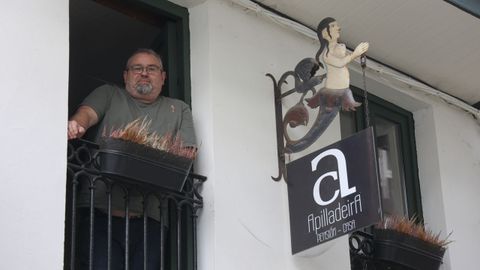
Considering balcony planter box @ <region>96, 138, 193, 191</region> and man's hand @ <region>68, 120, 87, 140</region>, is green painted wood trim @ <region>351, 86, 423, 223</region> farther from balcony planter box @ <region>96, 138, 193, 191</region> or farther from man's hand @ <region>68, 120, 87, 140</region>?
man's hand @ <region>68, 120, 87, 140</region>

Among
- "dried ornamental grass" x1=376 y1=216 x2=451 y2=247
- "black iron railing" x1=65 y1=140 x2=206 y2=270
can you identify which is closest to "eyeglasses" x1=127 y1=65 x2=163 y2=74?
"black iron railing" x1=65 y1=140 x2=206 y2=270

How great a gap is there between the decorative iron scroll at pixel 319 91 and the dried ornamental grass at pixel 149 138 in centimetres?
74

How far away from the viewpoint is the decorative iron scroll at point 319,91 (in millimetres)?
6172

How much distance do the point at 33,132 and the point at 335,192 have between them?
1.72 meters

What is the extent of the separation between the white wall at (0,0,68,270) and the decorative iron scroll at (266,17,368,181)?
1536mm

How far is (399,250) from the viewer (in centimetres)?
696

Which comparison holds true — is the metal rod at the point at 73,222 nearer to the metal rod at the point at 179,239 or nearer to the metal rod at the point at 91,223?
the metal rod at the point at 91,223

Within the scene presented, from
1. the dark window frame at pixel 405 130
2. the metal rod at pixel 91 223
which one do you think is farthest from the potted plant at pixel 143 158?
the dark window frame at pixel 405 130

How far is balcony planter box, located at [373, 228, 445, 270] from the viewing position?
22.8 feet

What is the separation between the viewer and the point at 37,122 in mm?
5336

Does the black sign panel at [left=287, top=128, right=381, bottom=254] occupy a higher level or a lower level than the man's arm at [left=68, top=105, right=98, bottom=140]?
lower

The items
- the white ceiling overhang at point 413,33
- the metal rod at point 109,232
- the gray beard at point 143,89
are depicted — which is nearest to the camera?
the metal rod at point 109,232

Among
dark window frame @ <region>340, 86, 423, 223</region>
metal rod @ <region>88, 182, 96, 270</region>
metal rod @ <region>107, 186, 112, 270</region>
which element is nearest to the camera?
metal rod @ <region>88, 182, 96, 270</region>

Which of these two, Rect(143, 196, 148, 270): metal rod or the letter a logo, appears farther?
the letter a logo
